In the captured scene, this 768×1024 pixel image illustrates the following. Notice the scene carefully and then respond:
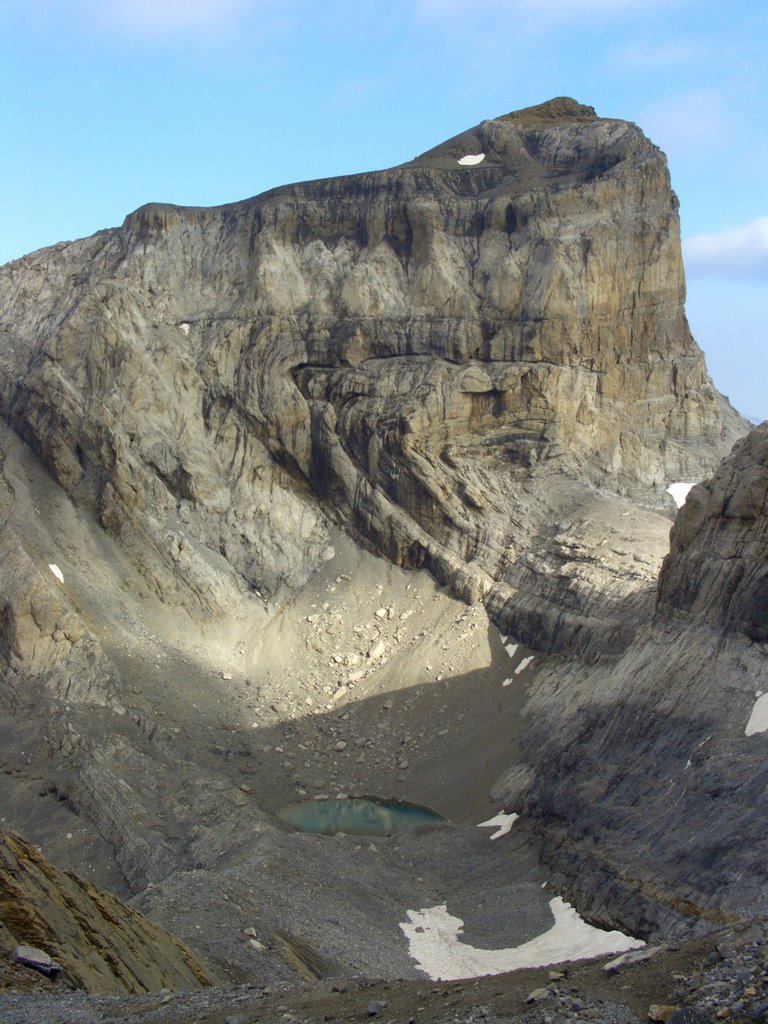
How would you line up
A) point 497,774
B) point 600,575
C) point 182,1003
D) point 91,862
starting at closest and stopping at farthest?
point 182,1003 < point 91,862 < point 497,774 < point 600,575

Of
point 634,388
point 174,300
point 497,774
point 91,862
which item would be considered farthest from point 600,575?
point 174,300

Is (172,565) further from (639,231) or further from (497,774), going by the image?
(639,231)

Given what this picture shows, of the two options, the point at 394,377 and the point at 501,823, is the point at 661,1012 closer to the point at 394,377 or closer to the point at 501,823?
the point at 501,823

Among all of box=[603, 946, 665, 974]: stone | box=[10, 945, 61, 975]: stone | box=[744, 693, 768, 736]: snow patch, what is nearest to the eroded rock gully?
box=[744, 693, 768, 736]: snow patch

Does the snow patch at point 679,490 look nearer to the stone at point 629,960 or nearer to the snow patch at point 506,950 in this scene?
the snow patch at point 506,950

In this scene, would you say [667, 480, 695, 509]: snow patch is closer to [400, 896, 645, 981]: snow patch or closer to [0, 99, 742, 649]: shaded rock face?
[0, 99, 742, 649]: shaded rock face

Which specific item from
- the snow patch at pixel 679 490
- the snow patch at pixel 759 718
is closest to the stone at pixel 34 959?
the snow patch at pixel 759 718
